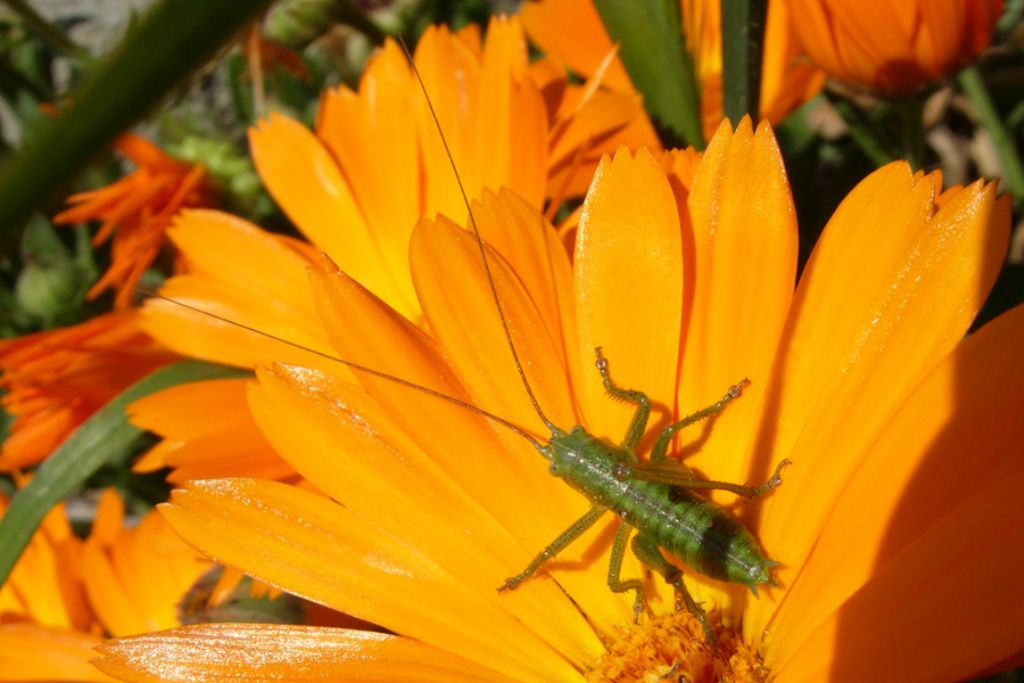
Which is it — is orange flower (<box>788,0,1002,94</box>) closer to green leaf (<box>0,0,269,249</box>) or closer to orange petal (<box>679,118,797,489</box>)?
orange petal (<box>679,118,797,489</box>)

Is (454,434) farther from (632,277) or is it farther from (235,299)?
(235,299)

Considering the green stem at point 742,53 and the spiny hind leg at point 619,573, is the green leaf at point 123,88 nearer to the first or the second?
the green stem at point 742,53

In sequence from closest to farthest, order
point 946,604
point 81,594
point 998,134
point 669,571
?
point 946,604 → point 669,571 → point 998,134 → point 81,594

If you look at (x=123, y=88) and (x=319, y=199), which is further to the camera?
(x=319, y=199)

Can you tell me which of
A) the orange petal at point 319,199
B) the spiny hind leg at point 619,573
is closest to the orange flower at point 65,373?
the orange petal at point 319,199

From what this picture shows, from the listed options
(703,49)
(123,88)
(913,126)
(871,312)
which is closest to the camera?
(123,88)

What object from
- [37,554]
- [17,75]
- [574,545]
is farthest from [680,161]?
[17,75]

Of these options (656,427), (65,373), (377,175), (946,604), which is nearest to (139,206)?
(65,373)

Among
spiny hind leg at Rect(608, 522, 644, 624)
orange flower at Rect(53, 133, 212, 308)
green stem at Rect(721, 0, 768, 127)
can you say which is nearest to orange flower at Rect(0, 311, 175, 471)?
orange flower at Rect(53, 133, 212, 308)
